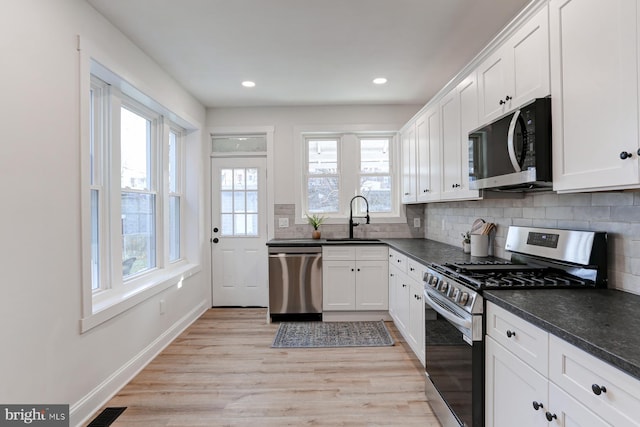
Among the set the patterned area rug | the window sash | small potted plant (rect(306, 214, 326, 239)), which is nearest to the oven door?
the patterned area rug

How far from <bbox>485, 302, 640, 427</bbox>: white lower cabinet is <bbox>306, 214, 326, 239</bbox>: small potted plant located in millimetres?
2782

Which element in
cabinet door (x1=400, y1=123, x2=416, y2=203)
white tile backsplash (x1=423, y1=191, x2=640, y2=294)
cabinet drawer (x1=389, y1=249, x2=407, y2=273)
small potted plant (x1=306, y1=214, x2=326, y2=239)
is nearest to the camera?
white tile backsplash (x1=423, y1=191, x2=640, y2=294)

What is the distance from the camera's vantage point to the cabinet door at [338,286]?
3.79 m

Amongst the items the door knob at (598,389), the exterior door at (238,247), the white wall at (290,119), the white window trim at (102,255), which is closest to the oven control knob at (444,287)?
the door knob at (598,389)

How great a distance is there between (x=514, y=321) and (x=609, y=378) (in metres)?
0.43

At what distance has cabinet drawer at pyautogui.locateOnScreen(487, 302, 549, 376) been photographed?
1.17 metres

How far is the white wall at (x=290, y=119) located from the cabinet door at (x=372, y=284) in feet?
4.31

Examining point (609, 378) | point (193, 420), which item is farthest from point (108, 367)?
point (609, 378)

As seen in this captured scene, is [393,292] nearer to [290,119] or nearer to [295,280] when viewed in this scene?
[295,280]

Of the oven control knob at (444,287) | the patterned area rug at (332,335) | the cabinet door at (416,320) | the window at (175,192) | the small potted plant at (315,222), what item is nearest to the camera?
the oven control knob at (444,287)

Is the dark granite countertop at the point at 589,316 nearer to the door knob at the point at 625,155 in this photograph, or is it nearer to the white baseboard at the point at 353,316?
the door knob at the point at 625,155

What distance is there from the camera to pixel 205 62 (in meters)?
3.01

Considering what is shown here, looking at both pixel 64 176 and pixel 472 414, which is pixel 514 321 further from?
pixel 64 176

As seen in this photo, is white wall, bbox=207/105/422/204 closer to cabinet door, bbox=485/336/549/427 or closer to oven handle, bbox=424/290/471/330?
oven handle, bbox=424/290/471/330
